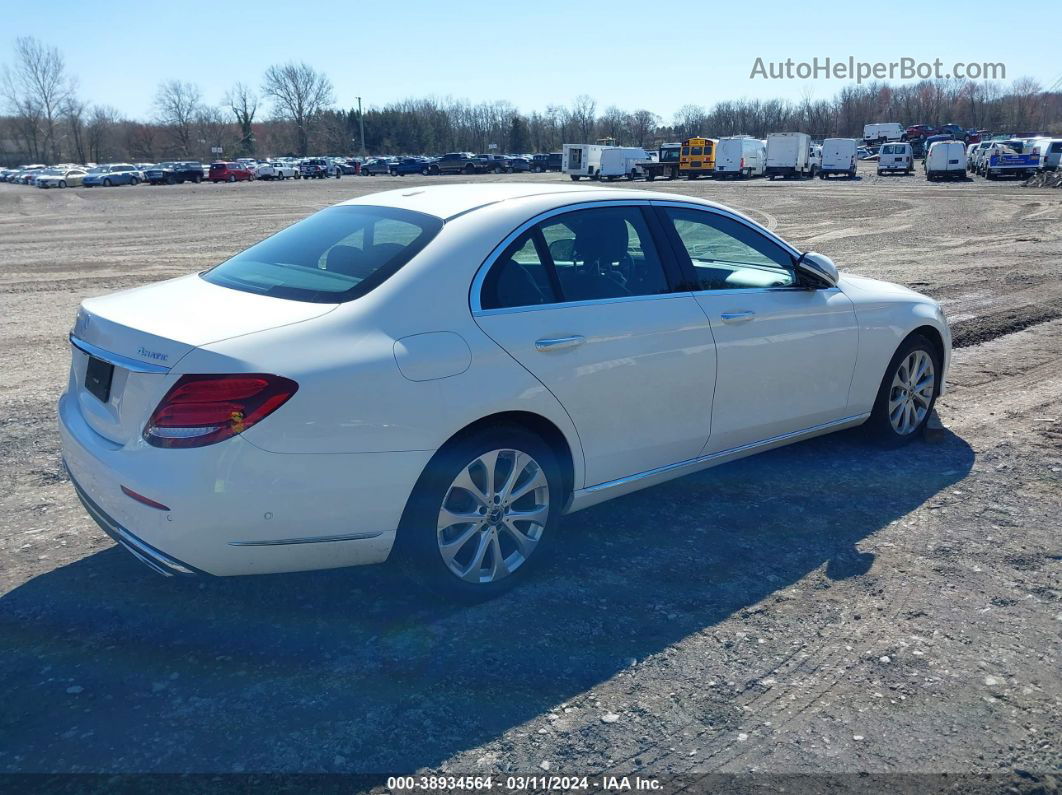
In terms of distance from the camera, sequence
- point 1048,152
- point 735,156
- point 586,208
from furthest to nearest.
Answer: point 735,156 < point 1048,152 < point 586,208

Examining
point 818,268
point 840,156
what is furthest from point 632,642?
point 840,156

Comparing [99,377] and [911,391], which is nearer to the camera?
[99,377]

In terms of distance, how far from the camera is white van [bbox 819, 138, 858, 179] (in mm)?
53000

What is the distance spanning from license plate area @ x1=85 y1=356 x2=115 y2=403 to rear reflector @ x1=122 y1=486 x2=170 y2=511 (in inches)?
16.7

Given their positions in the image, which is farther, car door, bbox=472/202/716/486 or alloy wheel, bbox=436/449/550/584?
car door, bbox=472/202/716/486

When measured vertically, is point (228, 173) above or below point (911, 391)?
above

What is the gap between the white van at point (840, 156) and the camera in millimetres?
53000

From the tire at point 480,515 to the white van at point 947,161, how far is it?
48780mm

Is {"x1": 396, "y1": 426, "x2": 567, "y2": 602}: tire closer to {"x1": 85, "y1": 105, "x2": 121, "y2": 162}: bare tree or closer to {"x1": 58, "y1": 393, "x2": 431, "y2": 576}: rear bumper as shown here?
{"x1": 58, "y1": 393, "x2": 431, "y2": 576}: rear bumper

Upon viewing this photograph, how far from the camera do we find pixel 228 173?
73.3 m

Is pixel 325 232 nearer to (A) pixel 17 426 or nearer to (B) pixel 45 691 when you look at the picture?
(B) pixel 45 691

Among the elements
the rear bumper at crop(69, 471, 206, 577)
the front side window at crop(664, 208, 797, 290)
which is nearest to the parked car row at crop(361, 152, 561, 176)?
the front side window at crop(664, 208, 797, 290)

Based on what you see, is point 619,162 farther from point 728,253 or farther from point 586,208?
point 586,208

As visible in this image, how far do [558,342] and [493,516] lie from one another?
2.59ft
